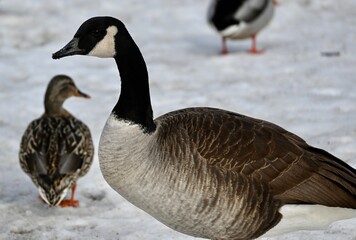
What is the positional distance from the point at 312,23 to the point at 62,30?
438 centimetres

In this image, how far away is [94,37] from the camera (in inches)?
208

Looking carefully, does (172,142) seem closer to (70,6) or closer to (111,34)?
(111,34)

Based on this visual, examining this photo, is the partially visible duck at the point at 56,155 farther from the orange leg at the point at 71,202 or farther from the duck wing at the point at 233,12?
the duck wing at the point at 233,12

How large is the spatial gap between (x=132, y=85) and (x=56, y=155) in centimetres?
193

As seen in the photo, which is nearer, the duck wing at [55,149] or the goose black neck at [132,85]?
the goose black neck at [132,85]

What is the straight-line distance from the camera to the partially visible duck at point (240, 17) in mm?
11438

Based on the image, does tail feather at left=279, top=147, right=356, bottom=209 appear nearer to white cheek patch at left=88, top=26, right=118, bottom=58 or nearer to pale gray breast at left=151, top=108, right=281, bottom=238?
pale gray breast at left=151, top=108, right=281, bottom=238

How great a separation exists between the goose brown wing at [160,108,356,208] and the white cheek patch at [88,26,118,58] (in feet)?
2.59

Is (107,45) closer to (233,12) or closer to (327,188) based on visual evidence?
(327,188)

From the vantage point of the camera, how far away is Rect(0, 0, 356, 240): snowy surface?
22.6 feet

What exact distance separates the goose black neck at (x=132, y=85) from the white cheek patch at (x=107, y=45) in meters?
0.07

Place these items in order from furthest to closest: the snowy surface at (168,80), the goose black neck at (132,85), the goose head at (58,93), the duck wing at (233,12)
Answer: the duck wing at (233,12) → the goose head at (58,93) → the snowy surface at (168,80) → the goose black neck at (132,85)

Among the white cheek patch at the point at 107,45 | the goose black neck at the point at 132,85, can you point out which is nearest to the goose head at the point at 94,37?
the white cheek patch at the point at 107,45

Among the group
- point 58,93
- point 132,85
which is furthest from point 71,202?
point 132,85
